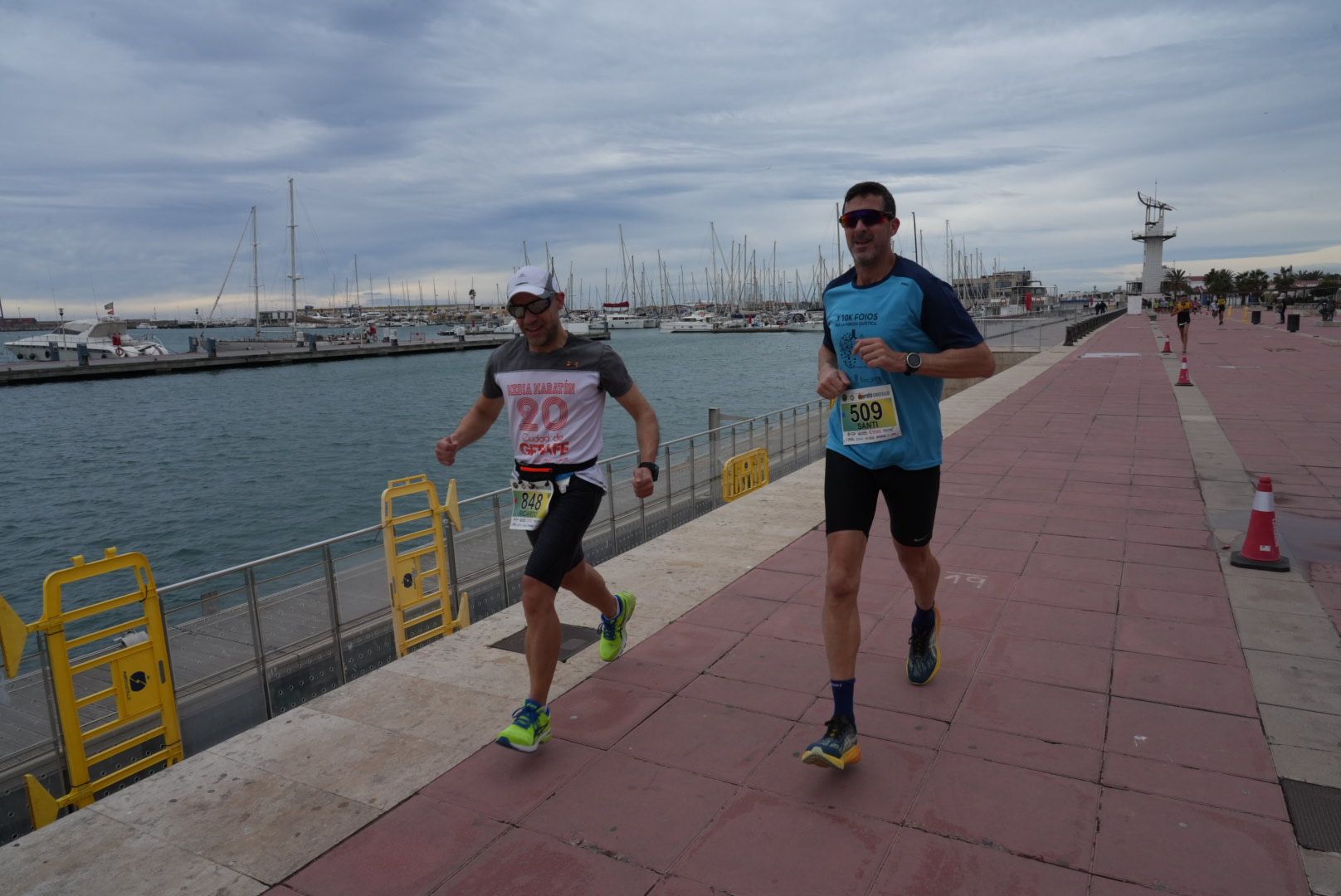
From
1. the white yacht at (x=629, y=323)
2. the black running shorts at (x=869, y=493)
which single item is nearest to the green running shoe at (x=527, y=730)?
A: the black running shorts at (x=869, y=493)

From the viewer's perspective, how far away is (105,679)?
17.2 feet

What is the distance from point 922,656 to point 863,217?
7.04 ft

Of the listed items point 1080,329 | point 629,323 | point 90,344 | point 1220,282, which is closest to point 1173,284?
point 1220,282

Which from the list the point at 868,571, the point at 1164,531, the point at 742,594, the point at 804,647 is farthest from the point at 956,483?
the point at 804,647

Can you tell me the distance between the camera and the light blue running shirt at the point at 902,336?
11.6ft

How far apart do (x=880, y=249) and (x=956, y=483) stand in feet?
20.8

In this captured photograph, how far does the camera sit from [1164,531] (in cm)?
720

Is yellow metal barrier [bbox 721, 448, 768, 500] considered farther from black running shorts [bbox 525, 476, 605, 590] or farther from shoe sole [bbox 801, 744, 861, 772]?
shoe sole [bbox 801, 744, 861, 772]

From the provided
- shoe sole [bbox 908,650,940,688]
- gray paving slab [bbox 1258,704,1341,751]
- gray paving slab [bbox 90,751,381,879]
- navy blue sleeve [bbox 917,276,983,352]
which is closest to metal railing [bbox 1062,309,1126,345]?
gray paving slab [bbox 1258,704,1341,751]

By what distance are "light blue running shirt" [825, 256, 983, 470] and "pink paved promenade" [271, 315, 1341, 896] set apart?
126 cm

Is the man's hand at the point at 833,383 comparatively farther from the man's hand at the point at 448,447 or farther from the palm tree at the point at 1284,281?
the palm tree at the point at 1284,281

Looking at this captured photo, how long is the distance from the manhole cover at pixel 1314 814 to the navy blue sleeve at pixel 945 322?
2.06 metres

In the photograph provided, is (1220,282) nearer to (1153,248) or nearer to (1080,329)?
(1153,248)

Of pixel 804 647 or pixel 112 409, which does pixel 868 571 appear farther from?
pixel 112 409
